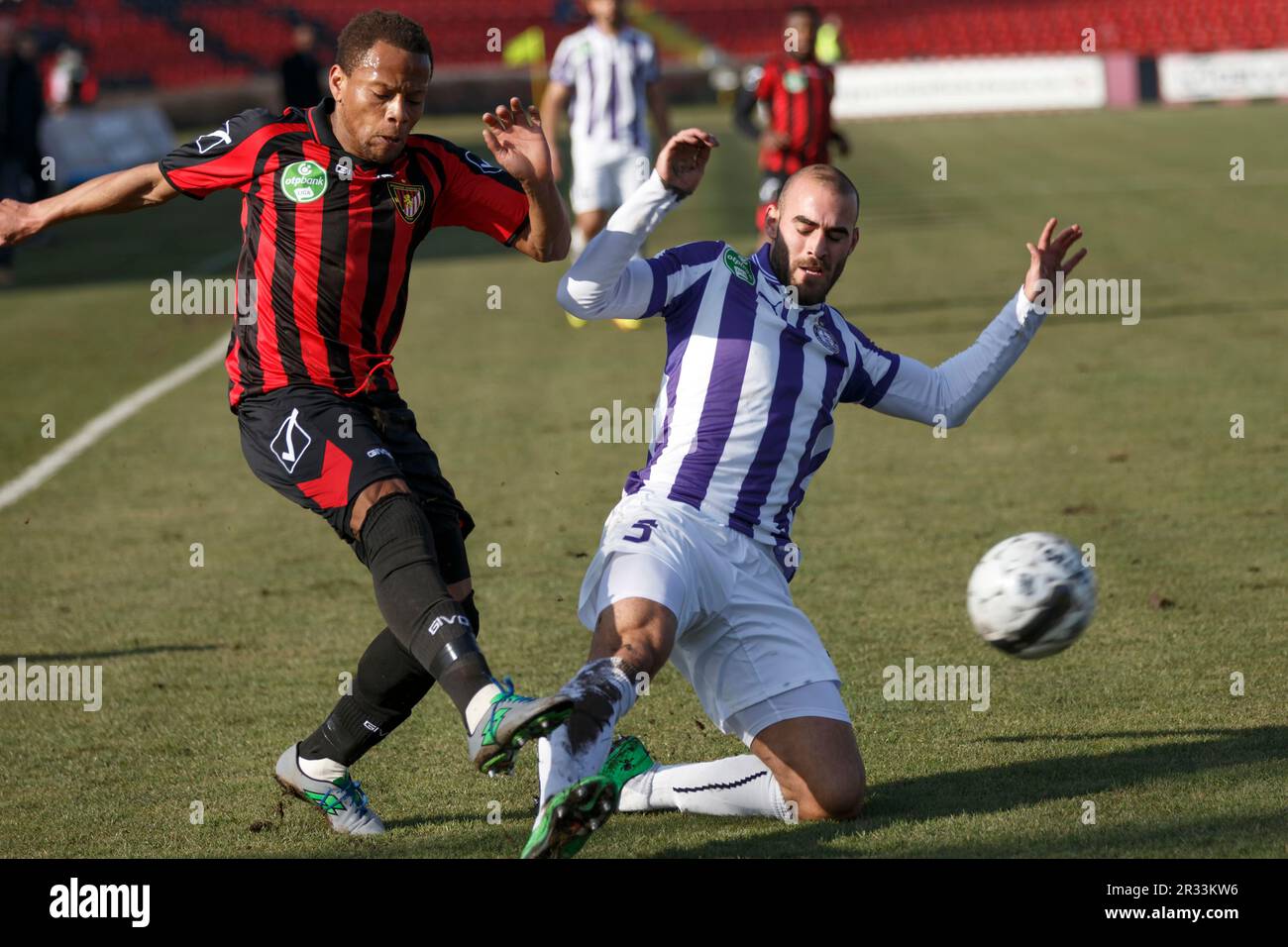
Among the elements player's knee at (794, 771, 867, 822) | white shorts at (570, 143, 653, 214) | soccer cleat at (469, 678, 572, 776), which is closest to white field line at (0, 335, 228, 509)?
white shorts at (570, 143, 653, 214)

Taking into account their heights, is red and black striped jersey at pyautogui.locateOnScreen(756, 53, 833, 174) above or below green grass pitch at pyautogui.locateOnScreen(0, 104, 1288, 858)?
above

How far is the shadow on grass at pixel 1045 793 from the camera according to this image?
3969mm

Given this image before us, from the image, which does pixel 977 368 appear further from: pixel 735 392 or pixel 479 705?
pixel 479 705

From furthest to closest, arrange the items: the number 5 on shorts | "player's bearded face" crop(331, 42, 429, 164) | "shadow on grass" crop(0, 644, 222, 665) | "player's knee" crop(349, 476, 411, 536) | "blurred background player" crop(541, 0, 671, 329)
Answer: "blurred background player" crop(541, 0, 671, 329) < "shadow on grass" crop(0, 644, 222, 665) < the number 5 on shorts < "player's bearded face" crop(331, 42, 429, 164) < "player's knee" crop(349, 476, 411, 536)

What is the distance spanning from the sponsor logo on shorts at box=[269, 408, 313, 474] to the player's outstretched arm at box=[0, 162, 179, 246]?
0.71 m

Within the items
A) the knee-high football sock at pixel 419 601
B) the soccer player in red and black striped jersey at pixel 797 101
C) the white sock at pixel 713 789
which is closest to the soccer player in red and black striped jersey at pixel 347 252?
the knee-high football sock at pixel 419 601

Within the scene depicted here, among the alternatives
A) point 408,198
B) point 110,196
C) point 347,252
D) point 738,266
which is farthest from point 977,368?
point 110,196

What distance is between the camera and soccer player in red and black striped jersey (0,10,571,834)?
423 centimetres

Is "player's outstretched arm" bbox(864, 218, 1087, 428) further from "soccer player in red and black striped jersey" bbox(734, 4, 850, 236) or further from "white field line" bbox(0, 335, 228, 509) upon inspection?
"soccer player in red and black striped jersey" bbox(734, 4, 850, 236)

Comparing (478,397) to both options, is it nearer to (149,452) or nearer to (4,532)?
(149,452)

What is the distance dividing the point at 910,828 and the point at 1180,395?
6.39 metres

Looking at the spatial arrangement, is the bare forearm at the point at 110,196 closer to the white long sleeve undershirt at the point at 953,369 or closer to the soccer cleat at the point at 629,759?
the white long sleeve undershirt at the point at 953,369

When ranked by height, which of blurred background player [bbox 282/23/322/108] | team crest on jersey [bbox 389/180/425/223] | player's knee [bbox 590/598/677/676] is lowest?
player's knee [bbox 590/598/677/676]

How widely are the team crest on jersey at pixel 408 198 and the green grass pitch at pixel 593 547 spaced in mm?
1556
